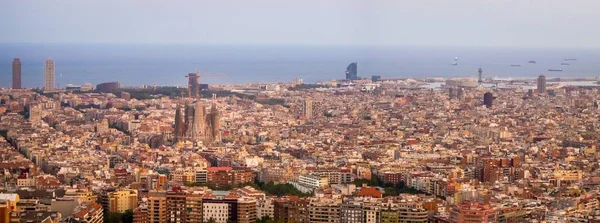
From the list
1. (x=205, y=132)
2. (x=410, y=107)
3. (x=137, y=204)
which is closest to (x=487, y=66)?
(x=410, y=107)

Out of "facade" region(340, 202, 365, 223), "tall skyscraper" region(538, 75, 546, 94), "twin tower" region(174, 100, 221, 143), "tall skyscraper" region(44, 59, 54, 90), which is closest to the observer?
"facade" region(340, 202, 365, 223)

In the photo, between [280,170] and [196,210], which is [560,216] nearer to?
[196,210]

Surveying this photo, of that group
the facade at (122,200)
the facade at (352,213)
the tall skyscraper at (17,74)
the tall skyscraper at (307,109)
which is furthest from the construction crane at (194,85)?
the facade at (352,213)

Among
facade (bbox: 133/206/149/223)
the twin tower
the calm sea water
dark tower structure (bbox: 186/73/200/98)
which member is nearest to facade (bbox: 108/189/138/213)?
facade (bbox: 133/206/149/223)

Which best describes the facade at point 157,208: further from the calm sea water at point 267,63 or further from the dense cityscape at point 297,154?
the calm sea water at point 267,63

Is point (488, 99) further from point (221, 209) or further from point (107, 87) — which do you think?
point (221, 209)

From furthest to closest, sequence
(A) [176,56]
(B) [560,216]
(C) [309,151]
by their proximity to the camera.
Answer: (A) [176,56] < (C) [309,151] < (B) [560,216]

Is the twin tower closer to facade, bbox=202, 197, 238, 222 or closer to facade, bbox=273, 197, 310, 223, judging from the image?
facade, bbox=273, 197, 310, 223

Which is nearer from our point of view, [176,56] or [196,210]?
A: [196,210]
